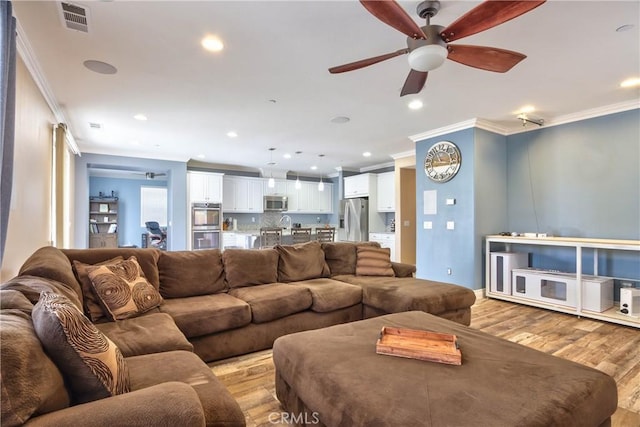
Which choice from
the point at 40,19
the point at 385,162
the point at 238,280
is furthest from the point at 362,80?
the point at 385,162

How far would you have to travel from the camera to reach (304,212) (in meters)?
9.11

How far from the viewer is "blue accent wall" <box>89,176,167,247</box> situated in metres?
9.27

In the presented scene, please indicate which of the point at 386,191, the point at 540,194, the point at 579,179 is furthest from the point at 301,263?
the point at 386,191

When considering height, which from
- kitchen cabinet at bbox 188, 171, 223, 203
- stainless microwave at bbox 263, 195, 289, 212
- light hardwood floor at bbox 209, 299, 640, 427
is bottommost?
light hardwood floor at bbox 209, 299, 640, 427

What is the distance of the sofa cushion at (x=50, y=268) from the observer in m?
1.79

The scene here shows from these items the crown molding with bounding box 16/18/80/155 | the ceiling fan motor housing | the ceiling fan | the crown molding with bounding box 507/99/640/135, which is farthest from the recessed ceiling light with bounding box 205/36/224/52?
the crown molding with bounding box 507/99/640/135

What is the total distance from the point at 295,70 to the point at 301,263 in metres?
2.01

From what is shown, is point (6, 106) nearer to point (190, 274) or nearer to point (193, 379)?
point (190, 274)

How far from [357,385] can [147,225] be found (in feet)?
30.7

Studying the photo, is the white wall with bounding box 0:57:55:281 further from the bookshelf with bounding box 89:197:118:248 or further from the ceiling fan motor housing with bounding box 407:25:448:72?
the bookshelf with bounding box 89:197:118:248

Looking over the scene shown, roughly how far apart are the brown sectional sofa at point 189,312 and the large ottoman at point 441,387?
1.31 ft

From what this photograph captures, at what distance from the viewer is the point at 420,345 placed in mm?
1617

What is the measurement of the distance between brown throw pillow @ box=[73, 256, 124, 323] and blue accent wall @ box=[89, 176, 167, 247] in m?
8.20

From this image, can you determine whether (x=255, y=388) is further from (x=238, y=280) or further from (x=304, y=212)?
(x=304, y=212)
